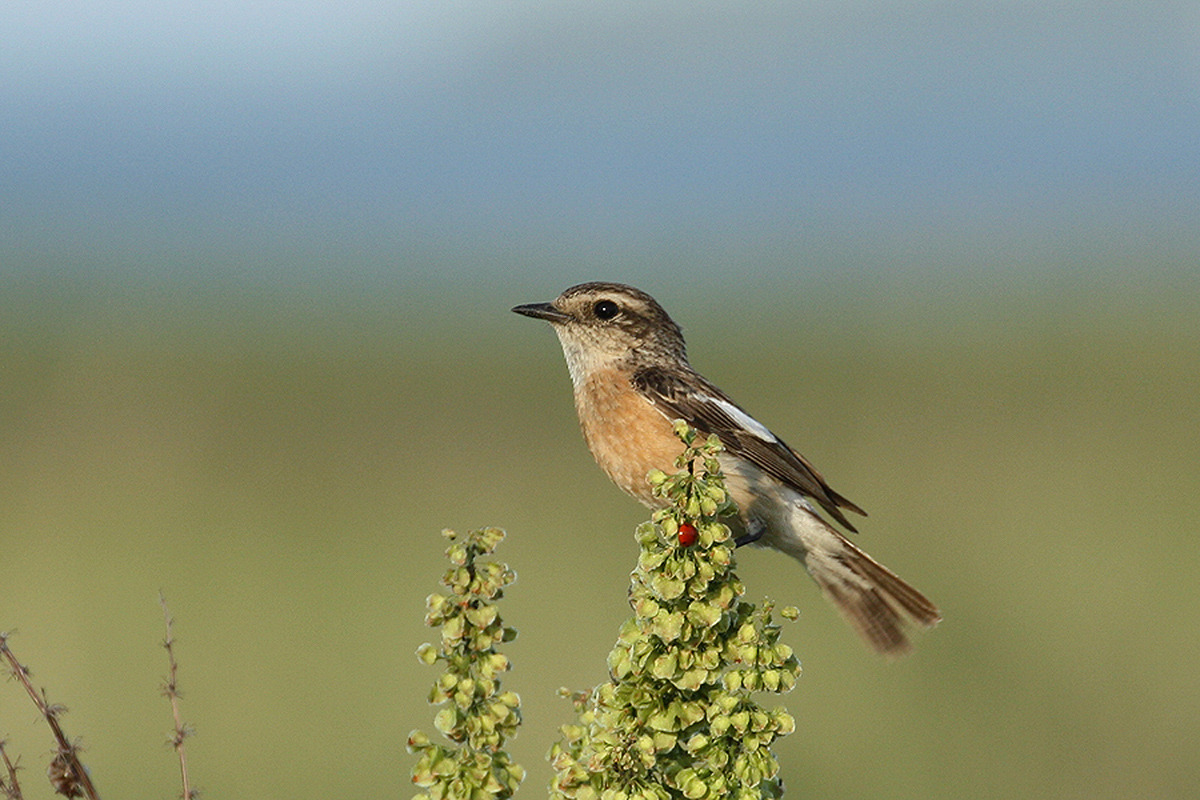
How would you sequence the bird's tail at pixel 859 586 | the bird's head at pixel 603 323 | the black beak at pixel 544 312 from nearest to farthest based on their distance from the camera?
the bird's tail at pixel 859 586
the black beak at pixel 544 312
the bird's head at pixel 603 323

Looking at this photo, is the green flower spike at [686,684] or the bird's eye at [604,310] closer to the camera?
the green flower spike at [686,684]

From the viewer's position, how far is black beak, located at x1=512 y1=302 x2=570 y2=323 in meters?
5.32

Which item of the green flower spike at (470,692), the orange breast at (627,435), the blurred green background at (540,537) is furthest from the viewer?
the blurred green background at (540,537)

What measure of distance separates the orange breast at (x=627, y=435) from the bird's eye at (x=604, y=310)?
16.1 inches

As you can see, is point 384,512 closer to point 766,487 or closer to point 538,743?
point 538,743

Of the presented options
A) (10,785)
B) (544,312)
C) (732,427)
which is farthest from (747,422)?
(10,785)

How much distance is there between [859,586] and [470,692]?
3204 millimetres

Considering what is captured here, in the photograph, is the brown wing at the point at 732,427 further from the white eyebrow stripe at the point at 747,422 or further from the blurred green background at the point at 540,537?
the blurred green background at the point at 540,537

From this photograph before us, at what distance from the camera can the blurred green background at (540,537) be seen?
8.41m

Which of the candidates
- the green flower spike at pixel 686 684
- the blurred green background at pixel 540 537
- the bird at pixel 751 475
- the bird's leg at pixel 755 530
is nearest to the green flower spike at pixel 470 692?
the green flower spike at pixel 686 684

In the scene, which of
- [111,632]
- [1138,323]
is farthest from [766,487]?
[1138,323]

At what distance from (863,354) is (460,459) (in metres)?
8.49

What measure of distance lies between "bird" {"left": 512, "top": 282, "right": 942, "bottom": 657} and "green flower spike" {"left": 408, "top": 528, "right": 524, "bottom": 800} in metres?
2.68

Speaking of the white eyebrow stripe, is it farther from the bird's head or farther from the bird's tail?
the bird's head
